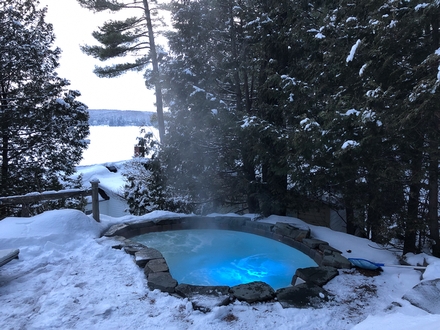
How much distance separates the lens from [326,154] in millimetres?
5039

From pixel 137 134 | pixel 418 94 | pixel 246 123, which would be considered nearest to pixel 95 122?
pixel 137 134

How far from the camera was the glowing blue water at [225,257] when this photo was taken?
4625mm

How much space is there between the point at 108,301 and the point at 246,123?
4.32m

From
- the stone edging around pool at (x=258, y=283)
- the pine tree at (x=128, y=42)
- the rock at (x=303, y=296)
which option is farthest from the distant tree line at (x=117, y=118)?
the rock at (x=303, y=296)

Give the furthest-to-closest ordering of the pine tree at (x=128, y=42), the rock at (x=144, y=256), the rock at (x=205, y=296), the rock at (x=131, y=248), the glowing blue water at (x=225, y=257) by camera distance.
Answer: the pine tree at (x=128, y=42)
the glowing blue water at (x=225, y=257)
the rock at (x=131, y=248)
the rock at (x=144, y=256)
the rock at (x=205, y=296)

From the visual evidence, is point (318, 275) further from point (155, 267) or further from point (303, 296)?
point (155, 267)

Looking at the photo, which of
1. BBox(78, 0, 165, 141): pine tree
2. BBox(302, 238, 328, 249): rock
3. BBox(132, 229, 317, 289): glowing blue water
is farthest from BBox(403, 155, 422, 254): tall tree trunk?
BBox(78, 0, 165, 141): pine tree

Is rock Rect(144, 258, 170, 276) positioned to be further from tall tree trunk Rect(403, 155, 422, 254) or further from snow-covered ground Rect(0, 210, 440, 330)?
tall tree trunk Rect(403, 155, 422, 254)

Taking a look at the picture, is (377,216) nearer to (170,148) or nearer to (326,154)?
(326,154)

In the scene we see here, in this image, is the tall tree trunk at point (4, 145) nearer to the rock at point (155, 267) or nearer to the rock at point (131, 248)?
the rock at point (131, 248)

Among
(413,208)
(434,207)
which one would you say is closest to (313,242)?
(413,208)

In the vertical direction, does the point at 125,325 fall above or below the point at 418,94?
below

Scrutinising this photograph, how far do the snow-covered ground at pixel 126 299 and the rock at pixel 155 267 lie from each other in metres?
0.12

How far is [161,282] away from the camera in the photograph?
11.0 ft
